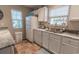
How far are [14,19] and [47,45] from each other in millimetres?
1330

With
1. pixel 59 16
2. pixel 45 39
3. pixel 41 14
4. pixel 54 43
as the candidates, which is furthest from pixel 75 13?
pixel 41 14

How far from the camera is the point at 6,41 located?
1.47 m

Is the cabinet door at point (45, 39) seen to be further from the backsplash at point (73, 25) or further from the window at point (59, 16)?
the backsplash at point (73, 25)

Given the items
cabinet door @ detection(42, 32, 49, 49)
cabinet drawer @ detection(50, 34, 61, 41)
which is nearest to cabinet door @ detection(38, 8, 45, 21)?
cabinet door @ detection(42, 32, 49, 49)

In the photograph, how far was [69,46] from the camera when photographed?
5.10ft

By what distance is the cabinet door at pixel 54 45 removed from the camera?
73.0 inches

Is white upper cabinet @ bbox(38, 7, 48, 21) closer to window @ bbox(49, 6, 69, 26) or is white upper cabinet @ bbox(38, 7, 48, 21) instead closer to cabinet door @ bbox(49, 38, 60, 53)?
window @ bbox(49, 6, 69, 26)

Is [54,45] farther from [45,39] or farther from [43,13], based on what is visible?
[43,13]

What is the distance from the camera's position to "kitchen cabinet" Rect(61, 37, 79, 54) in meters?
1.41

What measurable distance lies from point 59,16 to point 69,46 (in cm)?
117

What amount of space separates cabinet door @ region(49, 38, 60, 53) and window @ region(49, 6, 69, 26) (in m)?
0.67

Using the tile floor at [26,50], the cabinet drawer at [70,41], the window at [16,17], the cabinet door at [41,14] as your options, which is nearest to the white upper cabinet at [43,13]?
the cabinet door at [41,14]
